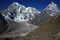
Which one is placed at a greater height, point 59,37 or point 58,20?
point 58,20

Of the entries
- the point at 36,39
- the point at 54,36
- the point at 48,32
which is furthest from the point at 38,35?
the point at 54,36

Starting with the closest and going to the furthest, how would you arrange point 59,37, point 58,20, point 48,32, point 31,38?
point 59,37 < point 48,32 < point 58,20 < point 31,38

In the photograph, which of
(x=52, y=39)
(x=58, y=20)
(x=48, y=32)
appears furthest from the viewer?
(x=58, y=20)

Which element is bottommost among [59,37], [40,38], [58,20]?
[59,37]

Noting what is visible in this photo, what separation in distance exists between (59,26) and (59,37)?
14.6 ft

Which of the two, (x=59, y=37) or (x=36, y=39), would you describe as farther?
(x=36, y=39)

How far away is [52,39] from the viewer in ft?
105

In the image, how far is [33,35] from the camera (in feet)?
130

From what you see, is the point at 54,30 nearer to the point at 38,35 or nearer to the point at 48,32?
the point at 48,32

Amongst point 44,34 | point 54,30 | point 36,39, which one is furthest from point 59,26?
point 36,39

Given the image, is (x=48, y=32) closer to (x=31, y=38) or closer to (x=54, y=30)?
(x=54, y=30)

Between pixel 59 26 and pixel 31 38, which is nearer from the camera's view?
pixel 59 26

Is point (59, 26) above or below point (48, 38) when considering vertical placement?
above

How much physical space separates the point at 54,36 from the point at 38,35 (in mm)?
6713
